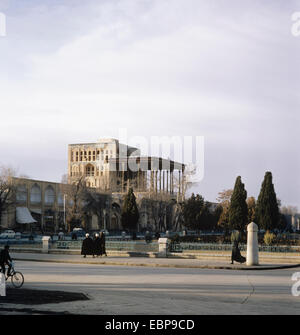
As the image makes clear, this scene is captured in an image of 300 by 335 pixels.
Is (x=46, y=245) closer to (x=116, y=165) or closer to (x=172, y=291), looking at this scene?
(x=172, y=291)

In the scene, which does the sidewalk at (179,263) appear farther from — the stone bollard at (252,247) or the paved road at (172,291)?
the paved road at (172,291)

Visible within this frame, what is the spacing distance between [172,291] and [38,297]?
152 inches

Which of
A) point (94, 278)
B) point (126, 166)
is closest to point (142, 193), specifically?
point (126, 166)

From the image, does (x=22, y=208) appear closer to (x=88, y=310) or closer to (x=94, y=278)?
(x=94, y=278)

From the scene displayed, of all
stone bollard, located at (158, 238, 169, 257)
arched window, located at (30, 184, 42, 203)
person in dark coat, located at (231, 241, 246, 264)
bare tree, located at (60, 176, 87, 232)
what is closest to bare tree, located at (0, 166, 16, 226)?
bare tree, located at (60, 176, 87, 232)

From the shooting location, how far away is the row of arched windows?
7850 centimetres

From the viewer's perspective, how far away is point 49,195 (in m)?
86.4

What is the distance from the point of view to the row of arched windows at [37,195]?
78500 millimetres

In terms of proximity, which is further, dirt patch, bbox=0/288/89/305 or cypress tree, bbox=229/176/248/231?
cypress tree, bbox=229/176/248/231
